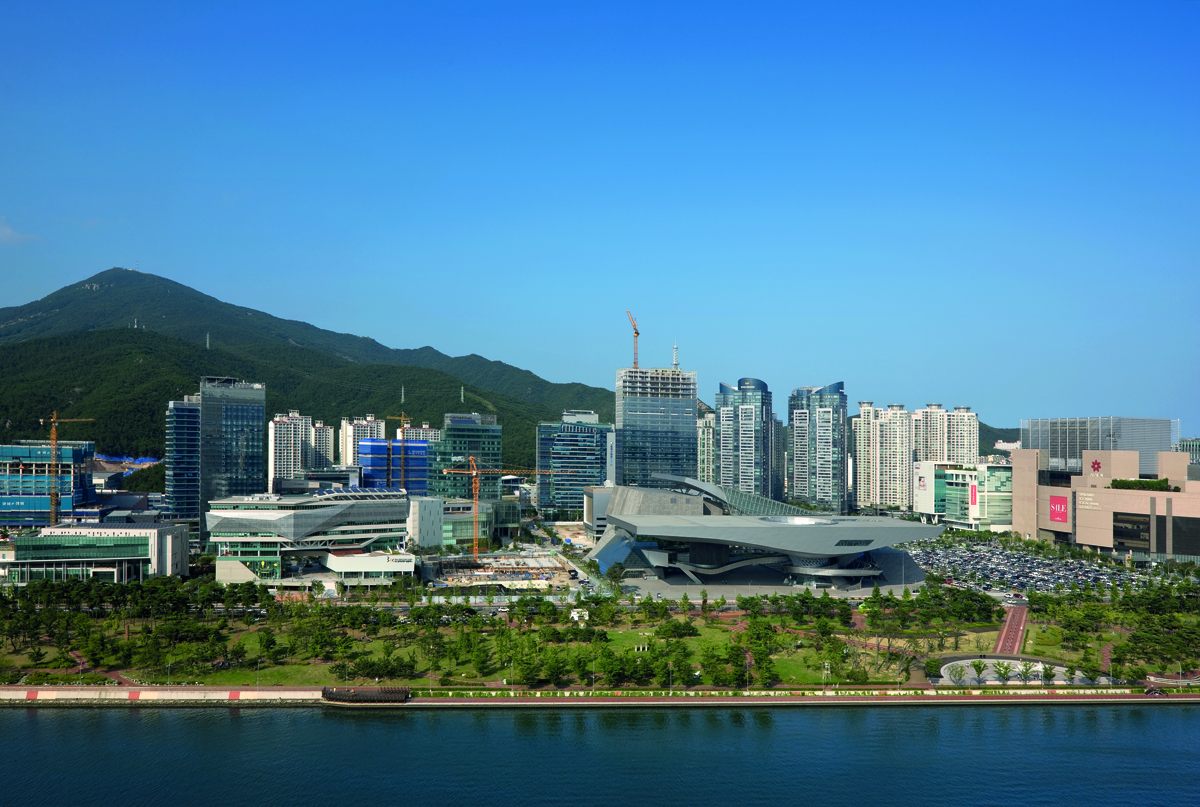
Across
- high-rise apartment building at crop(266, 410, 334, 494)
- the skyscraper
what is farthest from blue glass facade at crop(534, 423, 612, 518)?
high-rise apartment building at crop(266, 410, 334, 494)

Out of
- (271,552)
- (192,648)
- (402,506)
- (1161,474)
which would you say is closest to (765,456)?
(1161,474)

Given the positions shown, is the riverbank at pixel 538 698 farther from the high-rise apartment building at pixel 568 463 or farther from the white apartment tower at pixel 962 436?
the white apartment tower at pixel 962 436

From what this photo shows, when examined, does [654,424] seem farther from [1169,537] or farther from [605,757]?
[605,757]

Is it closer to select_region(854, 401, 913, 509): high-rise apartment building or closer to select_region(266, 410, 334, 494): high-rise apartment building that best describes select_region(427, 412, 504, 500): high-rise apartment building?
select_region(266, 410, 334, 494): high-rise apartment building

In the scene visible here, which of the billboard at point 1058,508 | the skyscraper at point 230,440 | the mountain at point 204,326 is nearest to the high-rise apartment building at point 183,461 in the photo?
the skyscraper at point 230,440

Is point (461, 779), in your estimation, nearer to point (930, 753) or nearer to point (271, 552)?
point (930, 753)
